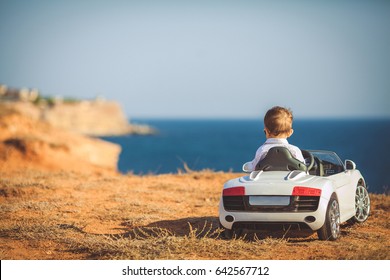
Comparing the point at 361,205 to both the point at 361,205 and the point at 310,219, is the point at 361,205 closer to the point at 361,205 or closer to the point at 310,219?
the point at 361,205

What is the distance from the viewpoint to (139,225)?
808 cm

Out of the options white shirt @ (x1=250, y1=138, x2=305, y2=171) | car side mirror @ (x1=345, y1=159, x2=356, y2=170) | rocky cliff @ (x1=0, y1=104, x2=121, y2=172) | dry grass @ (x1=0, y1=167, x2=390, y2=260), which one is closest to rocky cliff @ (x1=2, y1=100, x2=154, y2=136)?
rocky cliff @ (x1=0, y1=104, x2=121, y2=172)

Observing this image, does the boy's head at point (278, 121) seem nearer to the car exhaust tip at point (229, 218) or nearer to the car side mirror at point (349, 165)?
the car exhaust tip at point (229, 218)

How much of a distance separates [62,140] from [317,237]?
75.0 ft

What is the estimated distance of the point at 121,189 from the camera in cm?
1137

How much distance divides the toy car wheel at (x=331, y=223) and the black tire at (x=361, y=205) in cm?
143

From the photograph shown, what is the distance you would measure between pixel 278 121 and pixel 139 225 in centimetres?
302

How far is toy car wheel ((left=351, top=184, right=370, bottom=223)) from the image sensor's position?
307 inches

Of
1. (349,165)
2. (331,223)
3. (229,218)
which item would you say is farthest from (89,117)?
(331,223)

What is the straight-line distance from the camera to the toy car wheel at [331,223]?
617cm

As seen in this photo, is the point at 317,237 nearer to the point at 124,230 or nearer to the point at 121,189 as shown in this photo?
the point at 124,230

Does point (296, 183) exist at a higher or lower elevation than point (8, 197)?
higher
